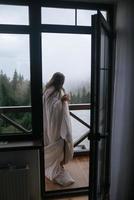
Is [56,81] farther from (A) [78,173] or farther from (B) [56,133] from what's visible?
(A) [78,173]

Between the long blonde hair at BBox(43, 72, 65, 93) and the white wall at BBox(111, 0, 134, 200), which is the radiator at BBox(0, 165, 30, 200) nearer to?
the white wall at BBox(111, 0, 134, 200)

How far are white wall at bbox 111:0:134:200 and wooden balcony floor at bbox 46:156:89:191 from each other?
2.43ft

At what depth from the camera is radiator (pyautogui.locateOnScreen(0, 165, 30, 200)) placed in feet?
7.57

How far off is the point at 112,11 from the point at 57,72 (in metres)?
1.02

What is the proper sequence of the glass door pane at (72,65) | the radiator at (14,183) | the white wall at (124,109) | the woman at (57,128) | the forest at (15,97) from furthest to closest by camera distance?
the woman at (57,128)
the glass door pane at (72,65)
the forest at (15,97)
the radiator at (14,183)
the white wall at (124,109)

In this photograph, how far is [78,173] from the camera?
129 inches

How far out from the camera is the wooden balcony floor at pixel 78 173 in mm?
2895

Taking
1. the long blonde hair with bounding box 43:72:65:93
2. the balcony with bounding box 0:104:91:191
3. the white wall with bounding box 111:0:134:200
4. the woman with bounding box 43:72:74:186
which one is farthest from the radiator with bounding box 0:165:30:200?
the long blonde hair with bounding box 43:72:65:93

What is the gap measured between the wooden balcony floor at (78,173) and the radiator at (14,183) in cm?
54

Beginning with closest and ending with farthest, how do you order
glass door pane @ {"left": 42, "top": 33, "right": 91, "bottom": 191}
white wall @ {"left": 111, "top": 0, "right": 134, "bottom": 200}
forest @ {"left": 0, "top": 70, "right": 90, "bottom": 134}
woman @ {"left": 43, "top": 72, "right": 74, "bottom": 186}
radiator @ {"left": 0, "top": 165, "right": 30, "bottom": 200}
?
white wall @ {"left": 111, "top": 0, "right": 134, "bottom": 200}, radiator @ {"left": 0, "top": 165, "right": 30, "bottom": 200}, forest @ {"left": 0, "top": 70, "right": 90, "bottom": 134}, glass door pane @ {"left": 42, "top": 33, "right": 91, "bottom": 191}, woman @ {"left": 43, "top": 72, "right": 74, "bottom": 186}

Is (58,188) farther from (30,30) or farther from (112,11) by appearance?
(112,11)

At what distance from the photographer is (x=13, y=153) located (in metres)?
2.43

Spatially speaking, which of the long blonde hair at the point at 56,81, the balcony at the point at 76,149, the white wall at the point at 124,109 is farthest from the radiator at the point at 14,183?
the long blonde hair at the point at 56,81

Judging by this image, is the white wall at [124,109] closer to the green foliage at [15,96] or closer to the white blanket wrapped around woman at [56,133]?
the white blanket wrapped around woman at [56,133]
